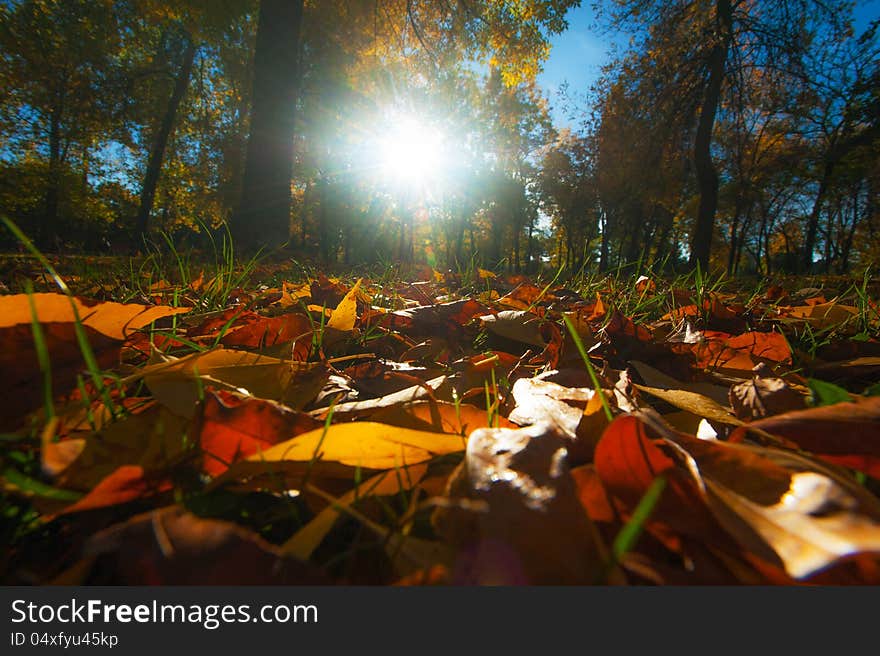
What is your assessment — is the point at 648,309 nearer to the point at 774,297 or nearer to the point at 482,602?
the point at 774,297

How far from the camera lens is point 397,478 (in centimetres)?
46

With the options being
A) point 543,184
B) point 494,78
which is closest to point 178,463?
point 543,184

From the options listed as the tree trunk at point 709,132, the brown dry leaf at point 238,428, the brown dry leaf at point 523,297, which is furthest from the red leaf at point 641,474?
the tree trunk at point 709,132

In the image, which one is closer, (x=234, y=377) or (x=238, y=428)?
(x=238, y=428)

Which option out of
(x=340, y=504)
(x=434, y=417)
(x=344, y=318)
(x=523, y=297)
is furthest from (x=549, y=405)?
(x=523, y=297)

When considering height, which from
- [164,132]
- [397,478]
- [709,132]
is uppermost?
[164,132]

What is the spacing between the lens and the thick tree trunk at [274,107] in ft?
17.6

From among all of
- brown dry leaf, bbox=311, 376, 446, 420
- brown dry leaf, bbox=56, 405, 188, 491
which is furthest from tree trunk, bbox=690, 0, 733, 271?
brown dry leaf, bbox=56, 405, 188, 491

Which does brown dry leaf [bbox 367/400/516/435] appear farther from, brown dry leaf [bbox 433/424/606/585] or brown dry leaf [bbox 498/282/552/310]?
brown dry leaf [bbox 498/282/552/310]

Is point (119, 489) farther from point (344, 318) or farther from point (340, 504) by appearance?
point (344, 318)

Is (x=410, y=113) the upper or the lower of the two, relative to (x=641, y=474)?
upper

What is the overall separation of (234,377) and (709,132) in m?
11.3

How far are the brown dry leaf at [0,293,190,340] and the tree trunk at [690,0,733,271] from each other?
33.8 feet

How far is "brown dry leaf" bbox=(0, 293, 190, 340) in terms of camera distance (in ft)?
1.85
